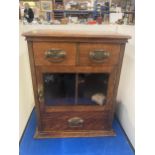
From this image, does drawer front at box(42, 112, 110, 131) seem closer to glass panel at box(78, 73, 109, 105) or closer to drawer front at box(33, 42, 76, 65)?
glass panel at box(78, 73, 109, 105)

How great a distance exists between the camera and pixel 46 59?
2.48ft

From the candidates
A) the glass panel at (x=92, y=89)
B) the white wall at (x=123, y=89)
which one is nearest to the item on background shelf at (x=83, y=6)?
the white wall at (x=123, y=89)

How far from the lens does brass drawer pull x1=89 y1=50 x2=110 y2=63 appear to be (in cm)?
76

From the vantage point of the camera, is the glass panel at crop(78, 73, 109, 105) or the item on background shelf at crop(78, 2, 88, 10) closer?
the glass panel at crop(78, 73, 109, 105)

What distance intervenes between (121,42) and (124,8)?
0.54 metres

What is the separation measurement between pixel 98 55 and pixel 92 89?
20 cm

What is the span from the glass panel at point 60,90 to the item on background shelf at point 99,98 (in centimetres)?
10

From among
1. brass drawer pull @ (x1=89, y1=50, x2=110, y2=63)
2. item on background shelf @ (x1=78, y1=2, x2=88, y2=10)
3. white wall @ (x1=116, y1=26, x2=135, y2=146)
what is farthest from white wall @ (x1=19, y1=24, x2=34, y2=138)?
item on background shelf @ (x1=78, y1=2, x2=88, y2=10)

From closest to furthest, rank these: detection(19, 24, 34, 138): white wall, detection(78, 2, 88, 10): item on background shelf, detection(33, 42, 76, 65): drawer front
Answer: detection(33, 42, 76, 65): drawer front, detection(19, 24, 34, 138): white wall, detection(78, 2, 88, 10): item on background shelf
